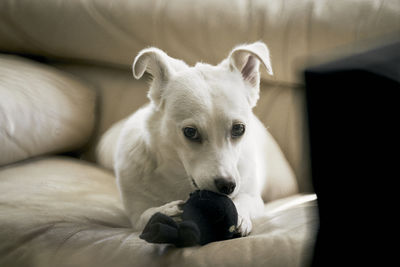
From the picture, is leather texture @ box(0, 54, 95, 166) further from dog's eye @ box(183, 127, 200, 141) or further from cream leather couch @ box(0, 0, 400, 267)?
dog's eye @ box(183, 127, 200, 141)

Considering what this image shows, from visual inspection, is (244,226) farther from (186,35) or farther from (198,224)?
(186,35)

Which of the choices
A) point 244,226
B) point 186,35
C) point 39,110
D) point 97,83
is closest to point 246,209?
point 244,226

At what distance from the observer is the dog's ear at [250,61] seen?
129 cm

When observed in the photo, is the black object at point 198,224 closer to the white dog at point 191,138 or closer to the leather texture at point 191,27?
the white dog at point 191,138

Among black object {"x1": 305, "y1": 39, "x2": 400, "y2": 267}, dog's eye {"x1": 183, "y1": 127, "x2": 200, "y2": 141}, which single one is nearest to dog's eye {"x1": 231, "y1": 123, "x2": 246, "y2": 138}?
dog's eye {"x1": 183, "y1": 127, "x2": 200, "y2": 141}

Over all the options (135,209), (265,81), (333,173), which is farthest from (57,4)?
(333,173)

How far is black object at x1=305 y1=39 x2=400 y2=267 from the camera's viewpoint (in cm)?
79

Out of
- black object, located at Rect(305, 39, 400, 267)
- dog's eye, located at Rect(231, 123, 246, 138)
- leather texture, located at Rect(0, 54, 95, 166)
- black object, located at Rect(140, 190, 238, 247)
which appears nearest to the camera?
black object, located at Rect(305, 39, 400, 267)

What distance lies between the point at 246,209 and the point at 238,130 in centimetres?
23

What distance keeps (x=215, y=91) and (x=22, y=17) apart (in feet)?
4.30

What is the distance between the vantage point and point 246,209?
122 cm

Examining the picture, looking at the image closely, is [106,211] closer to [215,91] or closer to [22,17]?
[215,91]

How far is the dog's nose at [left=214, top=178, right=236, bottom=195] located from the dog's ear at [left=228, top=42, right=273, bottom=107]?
0.34 m

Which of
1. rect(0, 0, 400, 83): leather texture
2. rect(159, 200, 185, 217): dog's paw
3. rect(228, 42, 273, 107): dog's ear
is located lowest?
rect(159, 200, 185, 217): dog's paw
